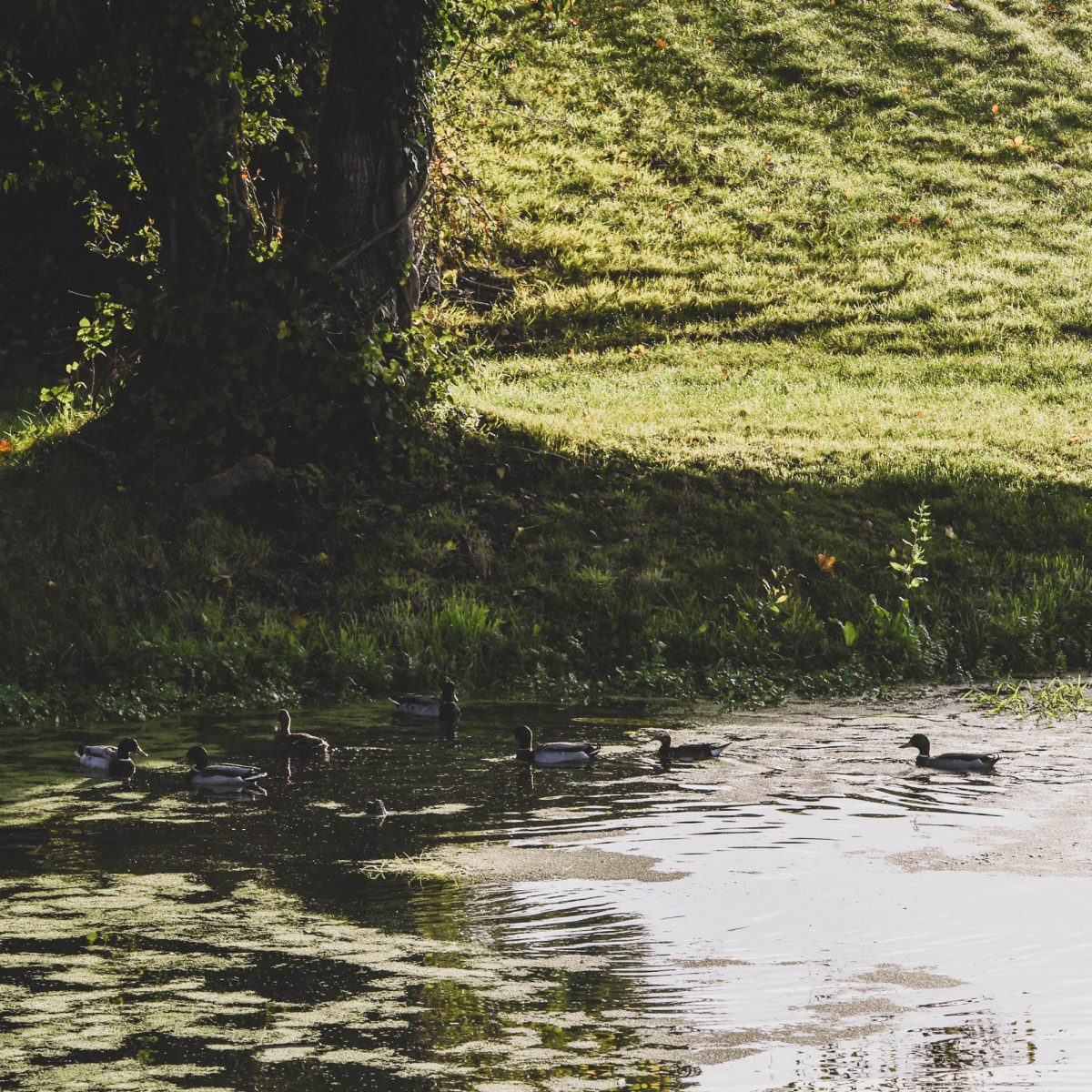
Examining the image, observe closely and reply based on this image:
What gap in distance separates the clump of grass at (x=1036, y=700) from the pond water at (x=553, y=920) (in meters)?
0.75

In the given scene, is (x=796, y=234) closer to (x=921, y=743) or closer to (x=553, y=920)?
(x=921, y=743)

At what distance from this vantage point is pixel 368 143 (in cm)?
1493

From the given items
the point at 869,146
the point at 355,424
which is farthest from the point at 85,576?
the point at 869,146

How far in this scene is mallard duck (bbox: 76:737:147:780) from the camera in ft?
30.7

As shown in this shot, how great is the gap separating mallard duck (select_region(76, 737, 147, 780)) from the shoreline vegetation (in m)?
1.78

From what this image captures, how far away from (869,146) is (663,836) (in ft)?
83.3

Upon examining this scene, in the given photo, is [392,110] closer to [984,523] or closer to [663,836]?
[984,523]

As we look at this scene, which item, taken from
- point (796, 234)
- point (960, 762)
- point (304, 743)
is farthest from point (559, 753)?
point (796, 234)

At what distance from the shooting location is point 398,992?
19.0ft

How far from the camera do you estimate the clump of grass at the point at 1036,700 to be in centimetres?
1105

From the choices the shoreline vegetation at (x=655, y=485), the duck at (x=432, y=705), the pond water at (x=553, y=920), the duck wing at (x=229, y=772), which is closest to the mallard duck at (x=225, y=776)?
the duck wing at (x=229, y=772)

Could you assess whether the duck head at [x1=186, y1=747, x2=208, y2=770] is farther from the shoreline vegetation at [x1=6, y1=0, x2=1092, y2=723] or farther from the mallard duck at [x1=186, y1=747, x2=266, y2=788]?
the shoreline vegetation at [x1=6, y1=0, x2=1092, y2=723]

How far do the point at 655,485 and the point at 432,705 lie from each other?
4904 millimetres

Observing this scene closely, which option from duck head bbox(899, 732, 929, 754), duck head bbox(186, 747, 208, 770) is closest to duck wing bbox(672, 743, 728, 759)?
duck head bbox(899, 732, 929, 754)
